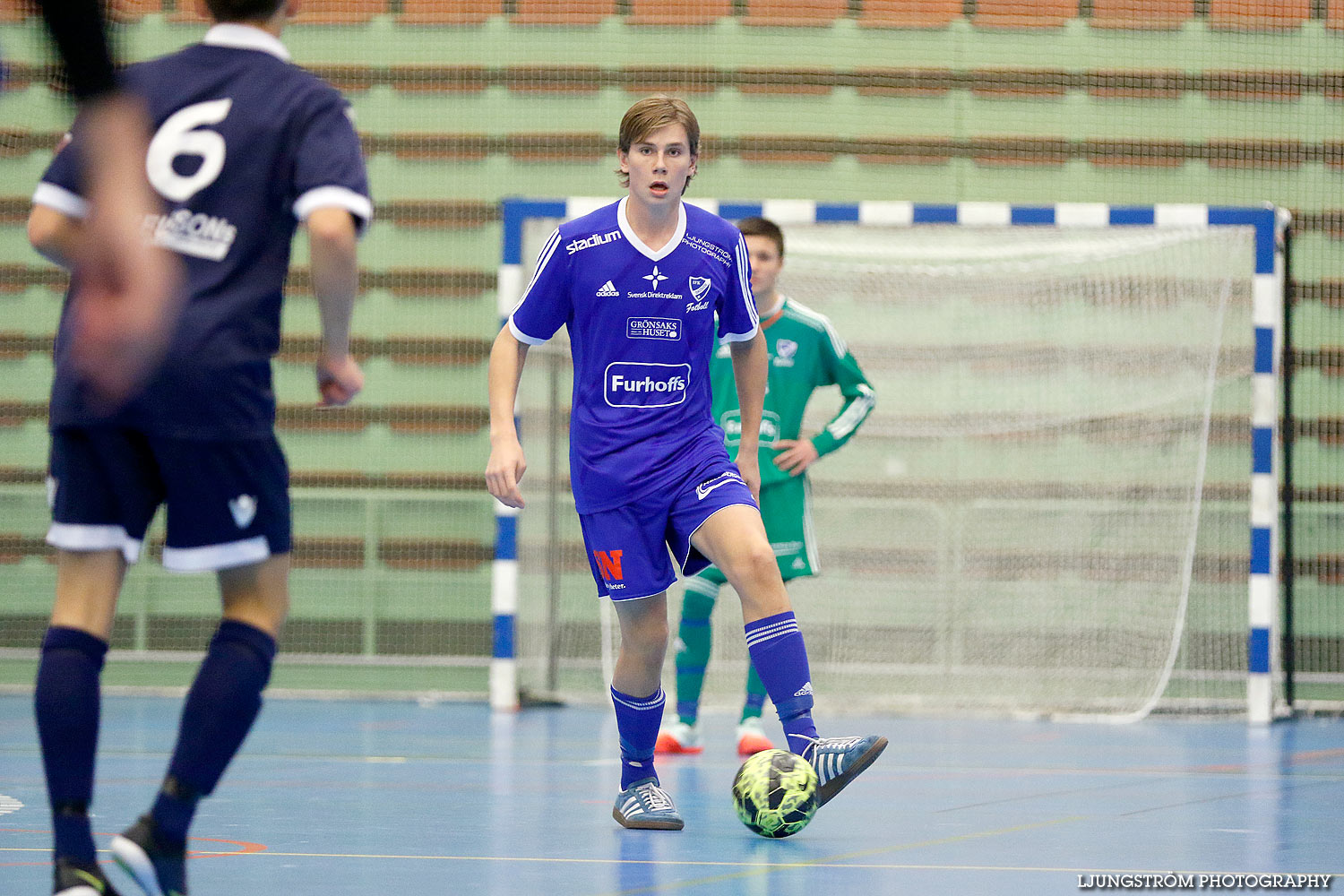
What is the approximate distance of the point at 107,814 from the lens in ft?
15.0

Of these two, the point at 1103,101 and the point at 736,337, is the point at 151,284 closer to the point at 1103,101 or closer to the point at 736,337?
the point at 736,337

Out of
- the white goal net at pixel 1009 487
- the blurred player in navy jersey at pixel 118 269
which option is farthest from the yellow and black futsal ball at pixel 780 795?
the white goal net at pixel 1009 487

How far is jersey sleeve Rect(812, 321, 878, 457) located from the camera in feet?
21.2

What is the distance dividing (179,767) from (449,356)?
280 inches

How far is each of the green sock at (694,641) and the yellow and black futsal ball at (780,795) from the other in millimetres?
2433

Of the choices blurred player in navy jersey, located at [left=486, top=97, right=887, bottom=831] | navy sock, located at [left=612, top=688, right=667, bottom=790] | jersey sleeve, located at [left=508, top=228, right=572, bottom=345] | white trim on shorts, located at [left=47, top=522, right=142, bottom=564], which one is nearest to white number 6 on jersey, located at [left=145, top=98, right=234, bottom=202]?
white trim on shorts, located at [left=47, top=522, right=142, bottom=564]

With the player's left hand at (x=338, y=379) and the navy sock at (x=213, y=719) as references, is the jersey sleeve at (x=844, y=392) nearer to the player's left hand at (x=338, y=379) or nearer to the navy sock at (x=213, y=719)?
the player's left hand at (x=338, y=379)

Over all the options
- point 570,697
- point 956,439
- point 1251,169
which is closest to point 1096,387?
point 956,439

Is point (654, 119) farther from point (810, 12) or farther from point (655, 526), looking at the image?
point (810, 12)

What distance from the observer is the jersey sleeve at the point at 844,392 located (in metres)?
6.45

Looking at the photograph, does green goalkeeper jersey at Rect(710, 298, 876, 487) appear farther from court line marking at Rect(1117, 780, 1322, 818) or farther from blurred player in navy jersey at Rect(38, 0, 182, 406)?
blurred player in navy jersey at Rect(38, 0, 182, 406)

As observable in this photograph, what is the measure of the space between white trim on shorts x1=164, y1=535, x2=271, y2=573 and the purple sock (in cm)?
165

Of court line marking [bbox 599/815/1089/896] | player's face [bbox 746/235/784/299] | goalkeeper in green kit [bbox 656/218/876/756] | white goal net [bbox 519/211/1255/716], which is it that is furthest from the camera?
white goal net [bbox 519/211/1255/716]

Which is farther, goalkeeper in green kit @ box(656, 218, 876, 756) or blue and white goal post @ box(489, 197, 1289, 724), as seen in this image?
blue and white goal post @ box(489, 197, 1289, 724)
